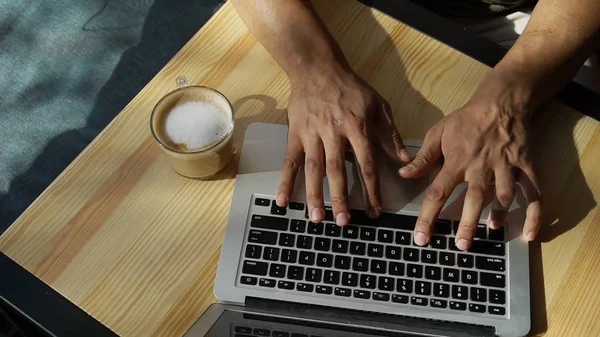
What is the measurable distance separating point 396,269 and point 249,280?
0.60 ft

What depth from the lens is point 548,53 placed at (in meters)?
0.88

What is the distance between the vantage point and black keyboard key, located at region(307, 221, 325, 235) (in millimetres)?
778

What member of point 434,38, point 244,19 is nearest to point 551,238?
point 434,38

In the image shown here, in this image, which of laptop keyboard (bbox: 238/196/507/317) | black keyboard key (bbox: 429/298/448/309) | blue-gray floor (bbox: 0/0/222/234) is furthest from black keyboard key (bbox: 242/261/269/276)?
blue-gray floor (bbox: 0/0/222/234)

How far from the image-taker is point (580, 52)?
2.92 feet

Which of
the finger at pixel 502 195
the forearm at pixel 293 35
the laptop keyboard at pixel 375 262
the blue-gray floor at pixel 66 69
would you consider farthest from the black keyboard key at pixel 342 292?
the blue-gray floor at pixel 66 69

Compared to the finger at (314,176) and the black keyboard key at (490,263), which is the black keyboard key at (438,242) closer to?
the black keyboard key at (490,263)

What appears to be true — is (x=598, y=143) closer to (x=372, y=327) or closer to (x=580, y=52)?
(x=580, y=52)

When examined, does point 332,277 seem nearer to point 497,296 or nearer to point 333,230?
point 333,230

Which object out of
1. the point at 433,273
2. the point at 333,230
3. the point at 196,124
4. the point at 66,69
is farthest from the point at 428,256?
the point at 66,69

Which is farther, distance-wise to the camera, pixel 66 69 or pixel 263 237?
pixel 66 69

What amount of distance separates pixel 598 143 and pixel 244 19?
21.5 inches

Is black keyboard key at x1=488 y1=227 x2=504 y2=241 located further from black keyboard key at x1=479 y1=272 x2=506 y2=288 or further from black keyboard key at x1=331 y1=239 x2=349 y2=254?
black keyboard key at x1=331 y1=239 x2=349 y2=254

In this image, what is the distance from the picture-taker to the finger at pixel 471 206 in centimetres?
76
